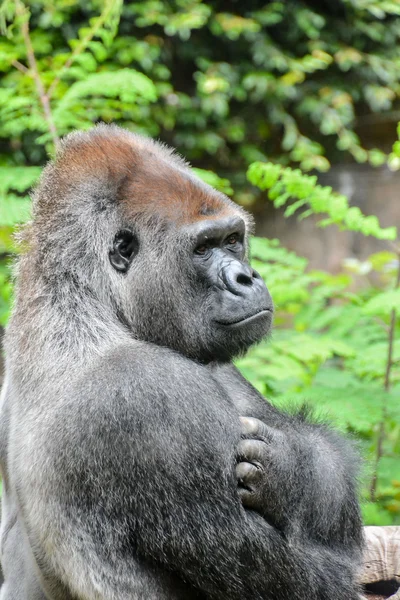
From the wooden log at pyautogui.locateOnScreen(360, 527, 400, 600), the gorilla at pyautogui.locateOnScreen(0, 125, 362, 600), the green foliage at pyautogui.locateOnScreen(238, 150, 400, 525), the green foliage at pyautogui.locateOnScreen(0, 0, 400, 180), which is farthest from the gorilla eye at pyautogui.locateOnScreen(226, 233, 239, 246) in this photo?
the green foliage at pyautogui.locateOnScreen(0, 0, 400, 180)

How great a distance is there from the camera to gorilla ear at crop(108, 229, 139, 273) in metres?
2.61

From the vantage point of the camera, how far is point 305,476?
2.47 meters

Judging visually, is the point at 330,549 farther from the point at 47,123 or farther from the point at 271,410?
the point at 47,123

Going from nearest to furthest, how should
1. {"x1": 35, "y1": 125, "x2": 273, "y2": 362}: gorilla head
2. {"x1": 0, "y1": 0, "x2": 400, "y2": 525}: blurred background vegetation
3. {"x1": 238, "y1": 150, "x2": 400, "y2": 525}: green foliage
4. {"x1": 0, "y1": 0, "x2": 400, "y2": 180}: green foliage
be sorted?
1. {"x1": 35, "y1": 125, "x2": 273, "y2": 362}: gorilla head
2. {"x1": 238, "y1": 150, "x2": 400, "y2": 525}: green foliage
3. {"x1": 0, "y1": 0, "x2": 400, "y2": 525}: blurred background vegetation
4. {"x1": 0, "y1": 0, "x2": 400, "y2": 180}: green foliage

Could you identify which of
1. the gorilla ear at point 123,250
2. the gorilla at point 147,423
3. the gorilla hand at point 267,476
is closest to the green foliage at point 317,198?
the gorilla at point 147,423

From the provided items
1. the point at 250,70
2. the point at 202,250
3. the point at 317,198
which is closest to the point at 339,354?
the point at 317,198

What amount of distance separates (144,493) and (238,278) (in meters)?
0.77

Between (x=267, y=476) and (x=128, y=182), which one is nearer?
(x=267, y=476)

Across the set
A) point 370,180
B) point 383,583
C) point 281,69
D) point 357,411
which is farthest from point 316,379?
point 370,180

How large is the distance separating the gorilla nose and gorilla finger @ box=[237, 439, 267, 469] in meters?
0.51

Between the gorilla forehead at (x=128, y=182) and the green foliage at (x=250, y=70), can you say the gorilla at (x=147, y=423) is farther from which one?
the green foliage at (x=250, y=70)

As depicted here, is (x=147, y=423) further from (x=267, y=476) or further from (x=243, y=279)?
(x=243, y=279)

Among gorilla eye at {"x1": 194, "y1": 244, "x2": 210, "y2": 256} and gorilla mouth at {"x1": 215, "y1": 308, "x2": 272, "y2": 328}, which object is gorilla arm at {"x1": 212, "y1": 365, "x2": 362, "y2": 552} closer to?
gorilla mouth at {"x1": 215, "y1": 308, "x2": 272, "y2": 328}

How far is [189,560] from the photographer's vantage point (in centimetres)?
231
